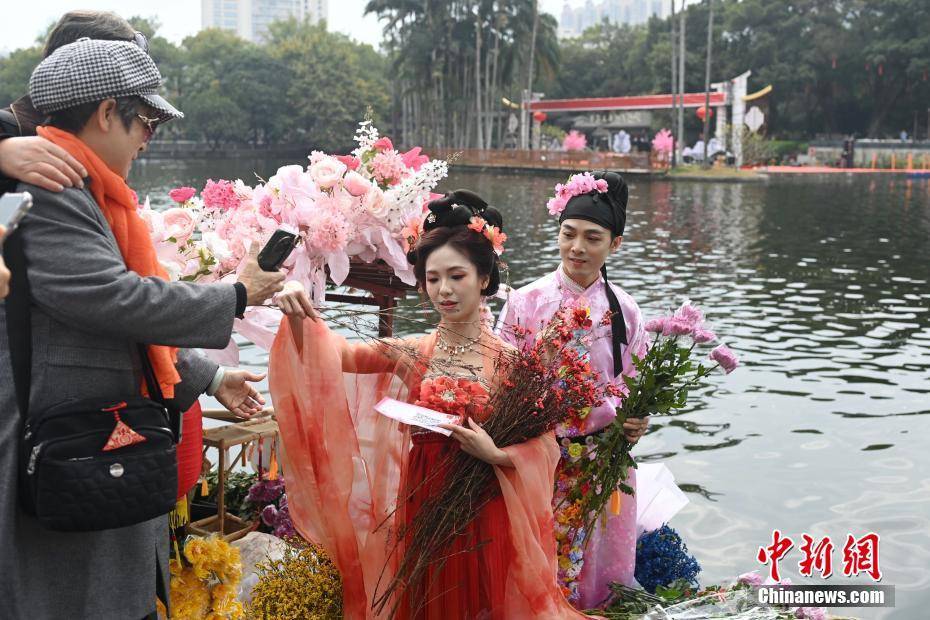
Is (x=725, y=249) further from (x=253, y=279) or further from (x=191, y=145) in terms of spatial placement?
(x=191, y=145)

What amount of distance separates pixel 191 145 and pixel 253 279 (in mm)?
58940

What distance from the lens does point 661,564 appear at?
12.6ft

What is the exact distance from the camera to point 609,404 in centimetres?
351

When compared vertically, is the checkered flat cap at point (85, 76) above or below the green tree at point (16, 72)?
below

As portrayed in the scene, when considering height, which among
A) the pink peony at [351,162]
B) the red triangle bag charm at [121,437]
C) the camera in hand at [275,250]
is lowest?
the red triangle bag charm at [121,437]

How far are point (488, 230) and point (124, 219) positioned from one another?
3.62ft

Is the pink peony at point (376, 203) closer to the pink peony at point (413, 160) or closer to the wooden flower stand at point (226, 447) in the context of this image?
the pink peony at point (413, 160)

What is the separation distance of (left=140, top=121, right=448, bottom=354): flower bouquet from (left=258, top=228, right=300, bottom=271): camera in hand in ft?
2.59

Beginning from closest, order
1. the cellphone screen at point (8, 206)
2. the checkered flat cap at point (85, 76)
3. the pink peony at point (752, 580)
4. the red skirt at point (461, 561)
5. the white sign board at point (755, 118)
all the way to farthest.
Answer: the cellphone screen at point (8, 206), the checkered flat cap at point (85, 76), the red skirt at point (461, 561), the pink peony at point (752, 580), the white sign board at point (755, 118)

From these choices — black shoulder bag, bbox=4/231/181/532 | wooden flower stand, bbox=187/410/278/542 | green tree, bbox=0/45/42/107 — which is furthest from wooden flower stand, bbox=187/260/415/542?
green tree, bbox=0/45/42/107

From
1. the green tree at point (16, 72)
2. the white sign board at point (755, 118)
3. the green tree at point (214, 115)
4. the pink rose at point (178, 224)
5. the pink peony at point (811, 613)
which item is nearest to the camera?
the pink rose at point (178, 224)

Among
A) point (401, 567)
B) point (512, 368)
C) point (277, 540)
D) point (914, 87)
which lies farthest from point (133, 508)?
point (914, 87)

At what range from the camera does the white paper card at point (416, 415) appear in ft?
8.28

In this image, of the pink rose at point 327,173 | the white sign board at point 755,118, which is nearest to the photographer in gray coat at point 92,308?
the pink rose at point 327,173
